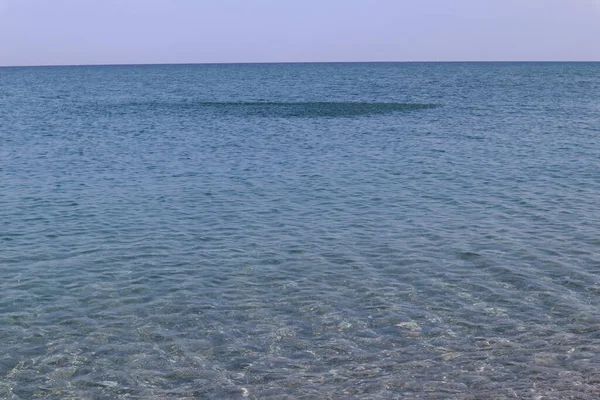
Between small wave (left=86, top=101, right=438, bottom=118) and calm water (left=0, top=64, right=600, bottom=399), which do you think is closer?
calm water (left=0, top=64, right=600, bottom=399)

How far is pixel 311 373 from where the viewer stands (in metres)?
13.7

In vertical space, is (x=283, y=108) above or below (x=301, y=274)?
above

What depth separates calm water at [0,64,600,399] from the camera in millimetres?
13678

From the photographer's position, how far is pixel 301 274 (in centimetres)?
1966

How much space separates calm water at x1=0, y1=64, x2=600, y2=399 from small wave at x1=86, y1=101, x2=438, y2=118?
95.2ft

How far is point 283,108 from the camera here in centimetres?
7956

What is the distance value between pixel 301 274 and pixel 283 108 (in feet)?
201

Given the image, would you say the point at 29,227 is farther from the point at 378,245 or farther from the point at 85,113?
the point at 85,113

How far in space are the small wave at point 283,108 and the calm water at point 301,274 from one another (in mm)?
29010

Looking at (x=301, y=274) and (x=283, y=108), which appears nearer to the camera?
(x=301, y=274)

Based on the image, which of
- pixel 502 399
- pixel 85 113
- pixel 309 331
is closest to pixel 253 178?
pixel 309 331

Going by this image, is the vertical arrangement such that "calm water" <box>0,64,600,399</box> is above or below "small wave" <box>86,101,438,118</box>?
below

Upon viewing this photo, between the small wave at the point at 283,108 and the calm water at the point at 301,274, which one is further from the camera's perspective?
the small wave at the point at 283,108

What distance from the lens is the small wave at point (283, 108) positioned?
72.9 meters
